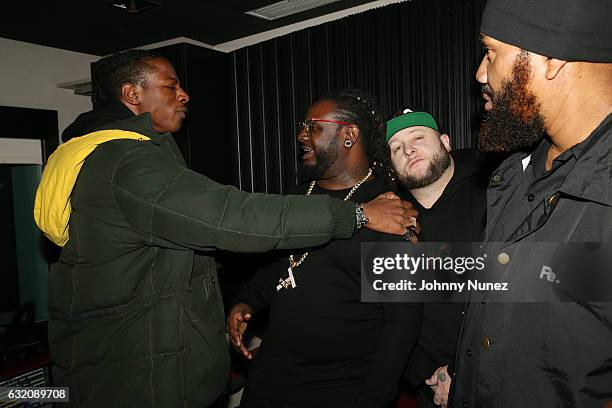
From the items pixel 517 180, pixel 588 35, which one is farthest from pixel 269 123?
pixel 588 35

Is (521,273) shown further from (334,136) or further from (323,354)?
(334,136)

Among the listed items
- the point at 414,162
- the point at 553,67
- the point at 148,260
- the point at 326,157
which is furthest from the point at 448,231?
the point at 148,260

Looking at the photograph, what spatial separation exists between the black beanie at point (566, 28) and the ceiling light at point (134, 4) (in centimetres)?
260

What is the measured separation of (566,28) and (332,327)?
1141mm

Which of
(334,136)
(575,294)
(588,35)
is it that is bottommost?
(575,294)

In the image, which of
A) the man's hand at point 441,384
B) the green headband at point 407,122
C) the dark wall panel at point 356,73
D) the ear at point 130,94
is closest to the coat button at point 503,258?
the man's hand at point 441,384

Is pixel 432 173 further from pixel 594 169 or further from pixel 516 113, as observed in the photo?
pixel 594 169

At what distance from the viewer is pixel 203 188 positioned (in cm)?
139

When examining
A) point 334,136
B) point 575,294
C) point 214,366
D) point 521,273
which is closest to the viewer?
point 575,294

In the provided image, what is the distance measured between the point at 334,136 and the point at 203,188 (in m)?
0.69

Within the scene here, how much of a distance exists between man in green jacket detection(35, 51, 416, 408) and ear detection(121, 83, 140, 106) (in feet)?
0.72

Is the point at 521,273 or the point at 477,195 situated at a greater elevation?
the point at 477,195

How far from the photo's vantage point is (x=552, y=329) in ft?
3.36
